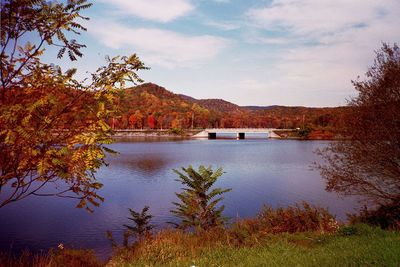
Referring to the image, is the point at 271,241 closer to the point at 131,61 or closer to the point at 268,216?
the point at 268,216

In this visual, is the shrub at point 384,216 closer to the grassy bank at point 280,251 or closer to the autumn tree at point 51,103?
the grassy bank at point 280,251

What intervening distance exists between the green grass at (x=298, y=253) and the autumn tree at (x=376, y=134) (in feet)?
15.9

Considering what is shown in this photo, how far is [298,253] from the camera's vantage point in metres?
7.01

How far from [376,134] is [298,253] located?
27.7 ft

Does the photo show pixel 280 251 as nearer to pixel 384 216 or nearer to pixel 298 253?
pixel 298 253

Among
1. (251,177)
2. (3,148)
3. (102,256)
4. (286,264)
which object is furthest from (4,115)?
(251,177)

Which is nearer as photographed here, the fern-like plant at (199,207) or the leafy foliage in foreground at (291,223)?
the leafy foliage in foreground at (291,223)

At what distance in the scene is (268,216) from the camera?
40.3 feet

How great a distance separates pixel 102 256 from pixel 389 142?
49.1ft

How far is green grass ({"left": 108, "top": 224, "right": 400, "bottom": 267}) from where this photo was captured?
605cm

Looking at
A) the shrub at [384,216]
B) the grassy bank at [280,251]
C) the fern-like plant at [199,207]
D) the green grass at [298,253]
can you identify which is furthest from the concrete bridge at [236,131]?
the green grass at [298,253]

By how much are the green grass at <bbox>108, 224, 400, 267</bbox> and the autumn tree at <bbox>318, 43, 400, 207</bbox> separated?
15.9 ft

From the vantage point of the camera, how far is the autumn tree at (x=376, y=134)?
1247cm

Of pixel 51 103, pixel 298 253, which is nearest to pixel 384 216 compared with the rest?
pixel 298 253
